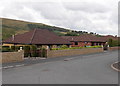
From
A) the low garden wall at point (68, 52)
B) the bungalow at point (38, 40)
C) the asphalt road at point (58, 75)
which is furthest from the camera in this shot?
the bungalow at point (38, 40)

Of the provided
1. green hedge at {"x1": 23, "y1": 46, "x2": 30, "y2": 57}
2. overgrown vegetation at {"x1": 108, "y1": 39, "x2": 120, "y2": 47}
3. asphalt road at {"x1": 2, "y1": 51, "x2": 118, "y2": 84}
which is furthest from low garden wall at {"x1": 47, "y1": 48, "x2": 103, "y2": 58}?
overgrown vegetation at {"x1": 108, "y1": 39, "x2": 120, "y2": 47}

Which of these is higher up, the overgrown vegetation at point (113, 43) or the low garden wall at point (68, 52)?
the overgrown vegetation at point (113, 43)

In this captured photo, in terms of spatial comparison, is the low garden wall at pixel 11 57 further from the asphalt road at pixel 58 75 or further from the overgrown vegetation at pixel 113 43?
the overgrown vegetation at pixel 113 43

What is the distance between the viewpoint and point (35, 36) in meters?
33.7

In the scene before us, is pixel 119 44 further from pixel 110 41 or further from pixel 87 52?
pixel 87 52

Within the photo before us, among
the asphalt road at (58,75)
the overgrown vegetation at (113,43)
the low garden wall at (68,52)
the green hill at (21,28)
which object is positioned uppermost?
the green hill at (21,28)

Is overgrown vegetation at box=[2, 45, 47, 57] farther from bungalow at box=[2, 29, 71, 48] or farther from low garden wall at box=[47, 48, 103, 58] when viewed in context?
Result: bungalow at box=[2, 29, 71, 48]

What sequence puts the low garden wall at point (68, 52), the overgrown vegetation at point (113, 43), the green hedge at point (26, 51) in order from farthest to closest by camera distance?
the overgrown vegetation at point (113, 43) < the low garden wall at point (68, 52) < the green hedge at point (26, 51)

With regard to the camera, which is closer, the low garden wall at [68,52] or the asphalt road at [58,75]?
the asphalt road at [58,75]

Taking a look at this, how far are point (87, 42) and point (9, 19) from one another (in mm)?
118754

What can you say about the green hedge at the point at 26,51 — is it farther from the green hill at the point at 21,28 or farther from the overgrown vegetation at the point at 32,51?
the green hill at the point at 21,28

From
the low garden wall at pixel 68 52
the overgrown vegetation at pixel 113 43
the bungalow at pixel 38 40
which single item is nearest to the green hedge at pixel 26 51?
the low garden wall at pixel 68 52

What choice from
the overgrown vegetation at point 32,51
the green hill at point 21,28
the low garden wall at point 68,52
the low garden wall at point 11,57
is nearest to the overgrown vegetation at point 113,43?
the low garden wall at point 68,52

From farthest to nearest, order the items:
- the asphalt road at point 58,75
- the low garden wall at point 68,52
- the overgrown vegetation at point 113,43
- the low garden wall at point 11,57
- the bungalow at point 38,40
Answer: the overgrown vegetation at point 113,43
the bungalow at point 38,40
the low garden wall at point 68,52
the low garden wall at point 11,57
the asphalt road at point 58,75
